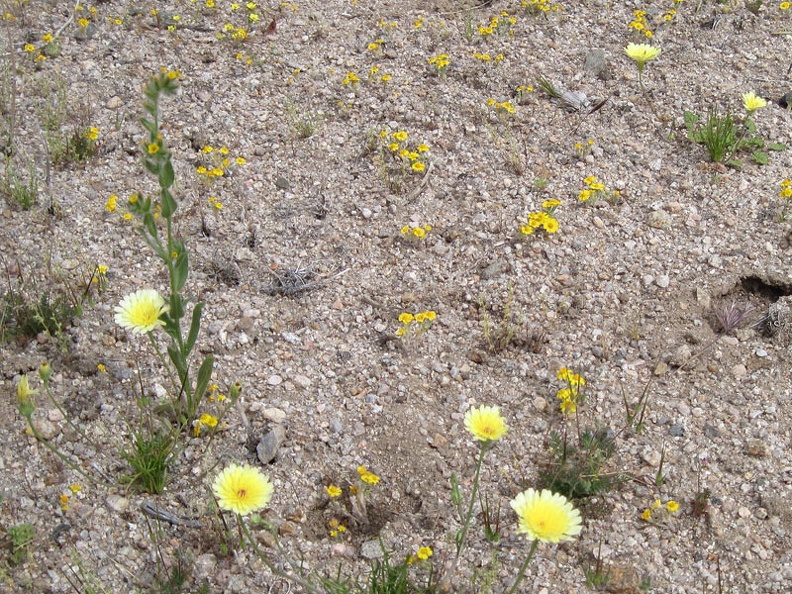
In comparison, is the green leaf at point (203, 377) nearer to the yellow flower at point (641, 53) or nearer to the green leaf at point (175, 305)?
the green leaf at point (175, 305)

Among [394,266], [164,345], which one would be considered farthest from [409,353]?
[164,345]

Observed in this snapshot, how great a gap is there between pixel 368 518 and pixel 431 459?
0.34 metres

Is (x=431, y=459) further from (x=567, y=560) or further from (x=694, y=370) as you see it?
(x=694, y=370)

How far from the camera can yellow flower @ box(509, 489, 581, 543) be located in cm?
232

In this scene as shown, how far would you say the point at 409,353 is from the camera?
3.49m

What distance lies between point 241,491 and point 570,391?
1352mm

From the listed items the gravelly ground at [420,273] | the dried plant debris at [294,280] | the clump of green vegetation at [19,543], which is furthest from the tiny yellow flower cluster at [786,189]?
the clump of green vegetation at [19,543]

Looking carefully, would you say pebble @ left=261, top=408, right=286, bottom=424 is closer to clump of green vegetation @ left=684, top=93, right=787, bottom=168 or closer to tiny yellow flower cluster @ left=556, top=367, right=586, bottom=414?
tiny yellow flower cluster @ left=556, top=367, right=586, bottom=414

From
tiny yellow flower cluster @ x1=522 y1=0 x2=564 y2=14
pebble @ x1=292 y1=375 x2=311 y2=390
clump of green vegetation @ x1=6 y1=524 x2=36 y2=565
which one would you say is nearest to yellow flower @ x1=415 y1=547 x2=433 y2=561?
pebble @ x1=292 y1=375 x2=311 y2=390

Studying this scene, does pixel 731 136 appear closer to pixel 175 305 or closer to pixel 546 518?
pixel 546 518

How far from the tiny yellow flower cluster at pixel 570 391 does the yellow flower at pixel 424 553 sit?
0.81 m

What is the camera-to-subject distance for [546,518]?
7.72 ft

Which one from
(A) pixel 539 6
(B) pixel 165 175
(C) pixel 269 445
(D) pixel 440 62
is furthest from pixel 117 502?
(A) pixel 539 6

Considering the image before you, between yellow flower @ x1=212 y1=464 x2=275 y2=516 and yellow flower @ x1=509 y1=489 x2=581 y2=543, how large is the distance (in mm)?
783
